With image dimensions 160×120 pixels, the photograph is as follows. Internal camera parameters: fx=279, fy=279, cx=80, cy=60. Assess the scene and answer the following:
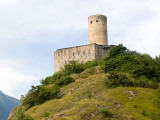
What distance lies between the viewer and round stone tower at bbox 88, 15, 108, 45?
188ft

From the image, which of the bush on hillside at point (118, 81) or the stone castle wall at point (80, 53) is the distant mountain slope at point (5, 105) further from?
the bush on hillside at point (118, 81)

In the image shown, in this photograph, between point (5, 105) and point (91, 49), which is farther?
point (5, 105)

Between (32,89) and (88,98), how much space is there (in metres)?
10.5

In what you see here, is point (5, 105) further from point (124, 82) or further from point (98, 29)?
point (124, 82)

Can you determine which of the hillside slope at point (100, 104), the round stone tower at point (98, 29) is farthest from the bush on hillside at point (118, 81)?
the round stone tower at point (98, 29)

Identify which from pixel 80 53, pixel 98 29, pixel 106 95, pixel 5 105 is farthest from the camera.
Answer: pixel 5 105

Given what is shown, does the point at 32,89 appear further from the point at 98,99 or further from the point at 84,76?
the point at 98,99

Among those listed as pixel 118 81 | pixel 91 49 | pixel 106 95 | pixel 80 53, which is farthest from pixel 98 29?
pixel 106 95

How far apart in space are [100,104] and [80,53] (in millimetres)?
27184

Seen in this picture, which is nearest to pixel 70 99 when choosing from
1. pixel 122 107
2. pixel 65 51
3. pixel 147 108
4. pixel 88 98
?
pixel 88 98

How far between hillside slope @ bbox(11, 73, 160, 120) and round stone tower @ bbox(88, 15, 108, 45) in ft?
70.3

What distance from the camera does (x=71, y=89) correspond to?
37625mm

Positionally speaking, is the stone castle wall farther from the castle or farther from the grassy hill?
the grassy hill

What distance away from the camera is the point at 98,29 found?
5753cm
